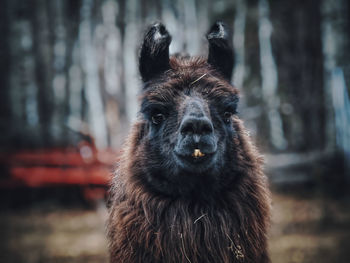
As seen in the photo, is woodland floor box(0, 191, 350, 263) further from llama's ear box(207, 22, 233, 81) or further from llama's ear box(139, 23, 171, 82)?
llama's ear box(139, 23, 171, 82)

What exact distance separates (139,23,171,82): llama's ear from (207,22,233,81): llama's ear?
0.40 meters

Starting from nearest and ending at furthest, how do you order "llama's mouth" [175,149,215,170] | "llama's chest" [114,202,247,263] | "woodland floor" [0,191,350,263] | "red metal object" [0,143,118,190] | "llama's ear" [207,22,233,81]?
"llama's mouth" [175,149,215,170]
"llama's chest" [114,202,247,263]
"llama's ear" [207,22,233,81]
"woodland floor" [0,191,350,263]
"red metal object" [0,143,118,190]

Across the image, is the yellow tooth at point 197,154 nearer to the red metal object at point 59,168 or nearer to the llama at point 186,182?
the llama at point 186,182

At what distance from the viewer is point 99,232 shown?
7.25 meters

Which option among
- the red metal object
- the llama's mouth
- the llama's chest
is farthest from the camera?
the red metal object

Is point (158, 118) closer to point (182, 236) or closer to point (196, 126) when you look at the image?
point (196, 126)

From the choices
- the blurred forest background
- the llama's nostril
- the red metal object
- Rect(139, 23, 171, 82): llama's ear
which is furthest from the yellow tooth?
the red metal object

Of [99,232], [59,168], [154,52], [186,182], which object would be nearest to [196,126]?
[186,182]

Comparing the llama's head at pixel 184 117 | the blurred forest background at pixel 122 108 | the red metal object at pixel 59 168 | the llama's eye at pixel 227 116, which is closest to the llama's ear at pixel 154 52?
the llama's head at pixel 184 117

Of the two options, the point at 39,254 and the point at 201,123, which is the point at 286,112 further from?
the point at 201,123

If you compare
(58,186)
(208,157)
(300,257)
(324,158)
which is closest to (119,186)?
(208,157)

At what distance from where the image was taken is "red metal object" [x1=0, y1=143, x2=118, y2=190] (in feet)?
29.1

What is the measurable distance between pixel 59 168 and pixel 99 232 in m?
2.96

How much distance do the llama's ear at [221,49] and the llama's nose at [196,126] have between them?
2.75ft
